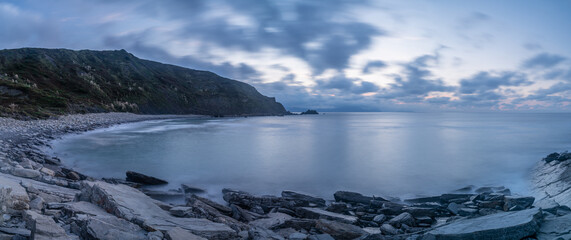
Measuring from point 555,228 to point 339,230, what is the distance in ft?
11.0

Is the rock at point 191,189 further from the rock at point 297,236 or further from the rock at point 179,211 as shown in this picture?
the rock at point 297,236

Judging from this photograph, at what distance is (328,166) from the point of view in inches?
669

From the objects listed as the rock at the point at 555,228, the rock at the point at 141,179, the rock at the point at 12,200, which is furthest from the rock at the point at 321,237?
the rock at the point at 141,179

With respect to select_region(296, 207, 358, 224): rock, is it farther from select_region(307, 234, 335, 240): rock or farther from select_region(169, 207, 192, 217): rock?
select_region(169, 207, 192, 217): rock

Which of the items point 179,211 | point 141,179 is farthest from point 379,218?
point 141,179

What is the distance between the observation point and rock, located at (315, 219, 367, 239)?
5867 mm

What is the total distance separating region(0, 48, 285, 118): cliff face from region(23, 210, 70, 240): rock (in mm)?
31042

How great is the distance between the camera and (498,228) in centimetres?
464

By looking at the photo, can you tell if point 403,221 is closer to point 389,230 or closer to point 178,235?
point 389,230

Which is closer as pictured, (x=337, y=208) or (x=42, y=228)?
(x=42, y=228)

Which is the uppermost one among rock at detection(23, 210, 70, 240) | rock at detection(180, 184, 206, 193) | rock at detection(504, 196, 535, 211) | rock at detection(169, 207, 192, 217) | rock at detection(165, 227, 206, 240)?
rock at detection(23, 210, 70, 240)

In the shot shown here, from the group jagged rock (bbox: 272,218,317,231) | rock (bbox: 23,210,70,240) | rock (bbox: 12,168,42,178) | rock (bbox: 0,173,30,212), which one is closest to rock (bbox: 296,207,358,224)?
jagged rock (bbox: 272,218,317,231)

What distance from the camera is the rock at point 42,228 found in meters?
3.63

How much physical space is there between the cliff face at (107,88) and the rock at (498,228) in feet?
115
